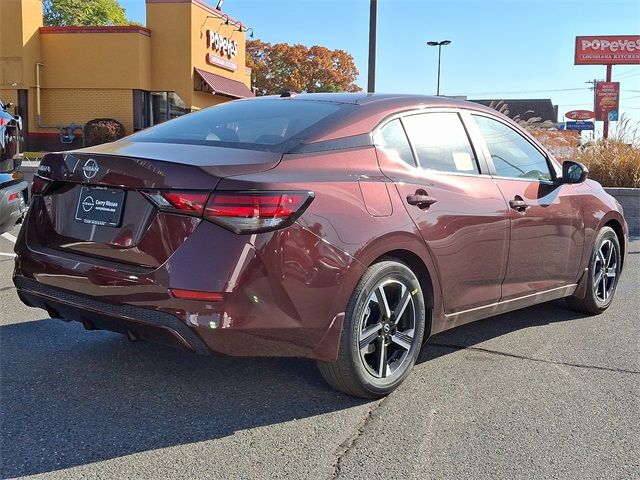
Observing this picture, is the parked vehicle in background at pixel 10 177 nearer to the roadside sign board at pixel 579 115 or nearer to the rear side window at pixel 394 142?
the rear side window at pixel 394 142

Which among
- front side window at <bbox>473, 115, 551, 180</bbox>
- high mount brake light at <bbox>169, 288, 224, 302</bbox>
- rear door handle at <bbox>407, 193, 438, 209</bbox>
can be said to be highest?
front side window at <bbox>473, 115, 551, 180</bbox>

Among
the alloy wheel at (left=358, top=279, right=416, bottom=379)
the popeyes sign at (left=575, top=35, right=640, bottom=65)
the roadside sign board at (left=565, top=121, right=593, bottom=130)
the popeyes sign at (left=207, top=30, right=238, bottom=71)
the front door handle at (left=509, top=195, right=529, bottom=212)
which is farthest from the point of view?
the roadside sign board at (left=565, top=121, right=593, bottom=130)

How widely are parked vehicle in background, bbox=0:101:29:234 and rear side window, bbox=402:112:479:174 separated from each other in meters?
3.93

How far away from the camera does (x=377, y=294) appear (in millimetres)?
3424

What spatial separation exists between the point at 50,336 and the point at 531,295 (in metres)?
3.26

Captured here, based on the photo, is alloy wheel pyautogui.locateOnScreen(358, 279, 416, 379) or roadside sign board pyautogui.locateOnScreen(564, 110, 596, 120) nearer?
alloy wheel pyautogui.locateOnScreen(358, 279, 416, 379)

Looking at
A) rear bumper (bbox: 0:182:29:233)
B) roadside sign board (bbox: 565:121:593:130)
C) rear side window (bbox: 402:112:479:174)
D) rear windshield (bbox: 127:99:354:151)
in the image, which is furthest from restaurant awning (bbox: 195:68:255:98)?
roadside sign board (bbox: 565:121:593:130)

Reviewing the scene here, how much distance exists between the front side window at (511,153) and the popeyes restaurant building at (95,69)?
74.2ft

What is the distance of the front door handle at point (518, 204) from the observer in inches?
167

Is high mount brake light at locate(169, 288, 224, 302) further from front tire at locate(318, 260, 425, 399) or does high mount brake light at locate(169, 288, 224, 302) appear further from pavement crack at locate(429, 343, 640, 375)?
pavement crack at locate(429, 343, 640, 375)

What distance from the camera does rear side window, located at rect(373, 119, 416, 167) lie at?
3637 mm

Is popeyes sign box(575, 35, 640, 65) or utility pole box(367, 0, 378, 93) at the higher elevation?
popeyes sign box(575, 35, 640, 65)

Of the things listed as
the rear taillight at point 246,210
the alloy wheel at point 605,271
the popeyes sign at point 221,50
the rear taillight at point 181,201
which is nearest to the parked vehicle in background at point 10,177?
the rear taillight at point 181,201

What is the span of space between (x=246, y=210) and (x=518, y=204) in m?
2.12
